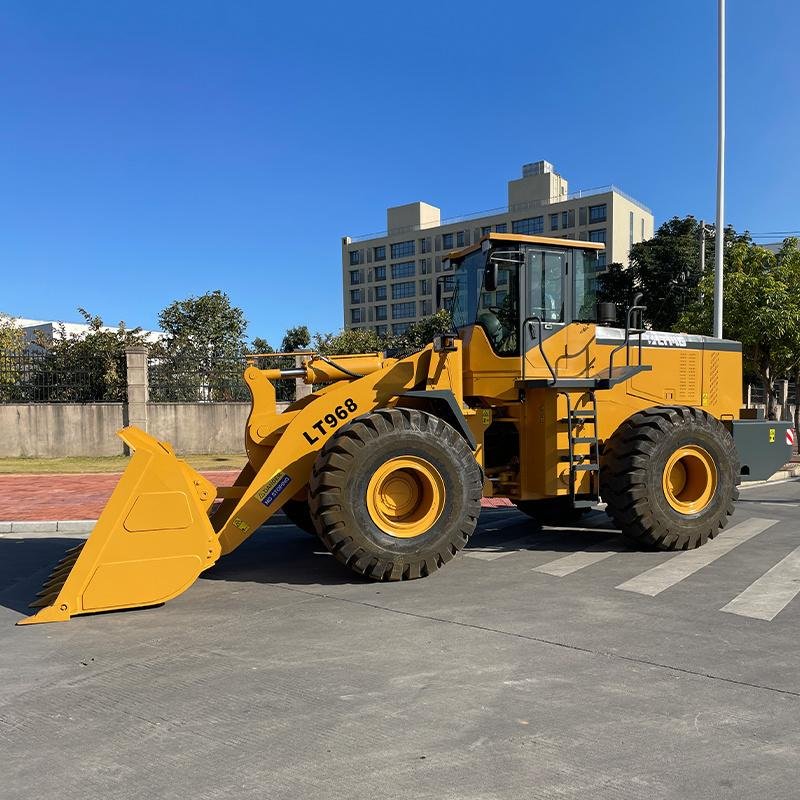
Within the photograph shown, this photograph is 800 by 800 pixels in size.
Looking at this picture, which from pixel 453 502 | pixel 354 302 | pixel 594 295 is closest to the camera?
pixel 453 502

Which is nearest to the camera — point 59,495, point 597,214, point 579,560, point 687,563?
point 687,563

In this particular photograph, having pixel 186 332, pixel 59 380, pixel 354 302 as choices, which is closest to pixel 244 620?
pixel 59 380

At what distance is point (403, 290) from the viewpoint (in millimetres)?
104125

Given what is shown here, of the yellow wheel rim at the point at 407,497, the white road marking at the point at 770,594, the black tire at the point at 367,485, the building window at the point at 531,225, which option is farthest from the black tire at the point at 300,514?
the building window at the point at 531,225

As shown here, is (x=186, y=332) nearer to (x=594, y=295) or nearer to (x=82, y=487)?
(x=82, y=487)

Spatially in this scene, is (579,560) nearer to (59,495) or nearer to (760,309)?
(59,495)

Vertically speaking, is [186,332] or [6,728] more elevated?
[186,332]

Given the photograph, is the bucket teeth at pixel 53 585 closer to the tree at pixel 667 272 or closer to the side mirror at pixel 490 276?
the side mirror at pixel 490 276

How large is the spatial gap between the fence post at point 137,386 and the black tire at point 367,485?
1155 centimetres

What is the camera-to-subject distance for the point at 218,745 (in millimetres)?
3244

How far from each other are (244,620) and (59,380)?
13.3 meters

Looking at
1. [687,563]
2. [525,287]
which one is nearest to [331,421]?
[525,287]

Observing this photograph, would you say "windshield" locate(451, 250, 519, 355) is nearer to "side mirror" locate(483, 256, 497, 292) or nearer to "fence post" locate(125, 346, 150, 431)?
"side mirror" locate(483, 256, 497, 292)

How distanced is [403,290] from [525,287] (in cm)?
9825
